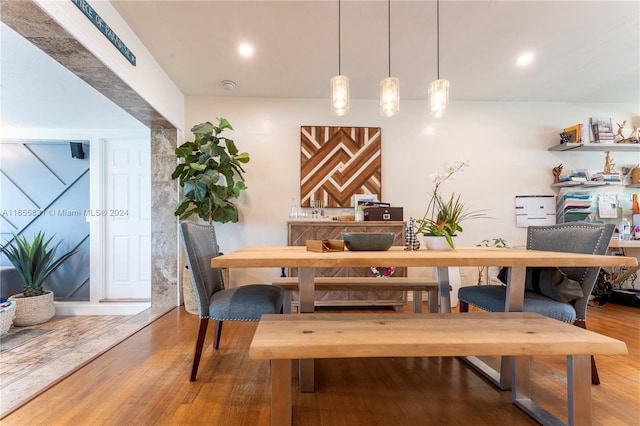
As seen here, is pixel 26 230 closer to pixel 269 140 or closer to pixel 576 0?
pixel 269 140

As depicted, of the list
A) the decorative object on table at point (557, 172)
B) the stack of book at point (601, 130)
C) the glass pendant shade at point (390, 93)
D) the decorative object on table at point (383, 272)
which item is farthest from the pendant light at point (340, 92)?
the stack of book at point (601, 130)

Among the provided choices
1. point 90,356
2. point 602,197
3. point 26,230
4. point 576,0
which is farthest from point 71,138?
point 602,197

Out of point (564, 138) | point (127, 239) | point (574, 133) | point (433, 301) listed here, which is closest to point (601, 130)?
point (574, 133)

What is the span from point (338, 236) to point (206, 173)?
153 cm

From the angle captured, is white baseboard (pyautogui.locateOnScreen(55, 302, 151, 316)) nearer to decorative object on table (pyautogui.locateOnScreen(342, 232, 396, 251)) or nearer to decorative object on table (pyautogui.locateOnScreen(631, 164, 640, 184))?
decorative object on table (pyautogui.locateOnScreen(342, 232, 396, 251))

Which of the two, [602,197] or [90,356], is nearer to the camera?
[90,356]

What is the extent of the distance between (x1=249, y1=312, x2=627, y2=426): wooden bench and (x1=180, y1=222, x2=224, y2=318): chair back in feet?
1.97

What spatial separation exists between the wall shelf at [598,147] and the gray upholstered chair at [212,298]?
393 cm

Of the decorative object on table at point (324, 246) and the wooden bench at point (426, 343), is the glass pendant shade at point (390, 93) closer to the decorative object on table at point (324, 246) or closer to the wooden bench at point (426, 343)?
the decorative object on table at point (324, 246)

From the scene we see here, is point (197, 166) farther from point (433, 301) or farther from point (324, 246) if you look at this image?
point (433, 301)

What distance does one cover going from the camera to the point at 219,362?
2.03m

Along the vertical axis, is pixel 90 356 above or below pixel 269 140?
below

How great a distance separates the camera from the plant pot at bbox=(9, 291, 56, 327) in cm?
312

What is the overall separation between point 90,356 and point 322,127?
3111 mm
